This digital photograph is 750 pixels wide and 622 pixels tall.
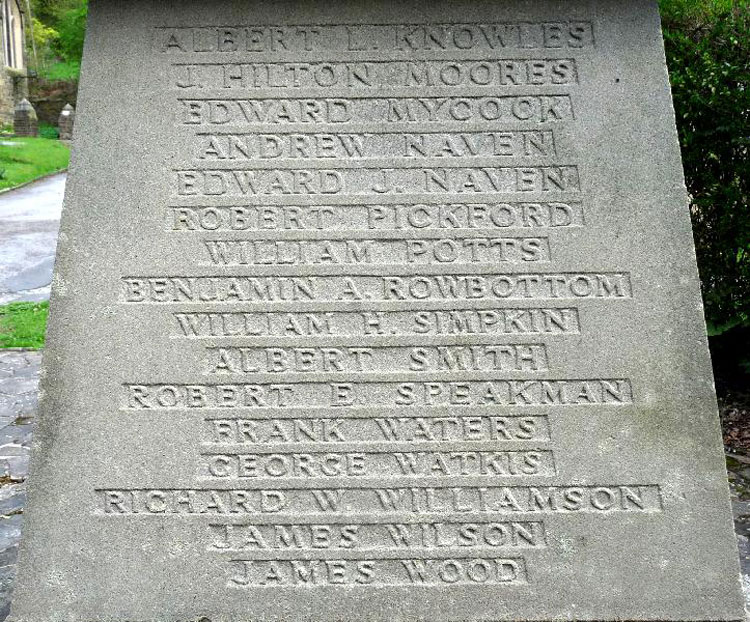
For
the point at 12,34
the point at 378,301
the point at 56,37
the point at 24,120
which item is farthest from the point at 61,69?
the point at 378,301

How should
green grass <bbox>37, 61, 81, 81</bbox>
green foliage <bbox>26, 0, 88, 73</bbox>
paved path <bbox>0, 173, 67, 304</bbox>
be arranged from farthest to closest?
green grass <bbox>37, 61, 81, 81</bbox>
green foliage <bbox>26, 0, 88, 73</bbox>
paved path <bbox>0, 173, 67, 304</bbox>

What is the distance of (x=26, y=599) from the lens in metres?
2.53

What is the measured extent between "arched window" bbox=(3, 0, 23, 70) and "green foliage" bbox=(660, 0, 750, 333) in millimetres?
40295

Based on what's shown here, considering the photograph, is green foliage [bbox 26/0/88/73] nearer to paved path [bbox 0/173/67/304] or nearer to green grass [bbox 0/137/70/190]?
green grass [bbox 0/137/70/190]

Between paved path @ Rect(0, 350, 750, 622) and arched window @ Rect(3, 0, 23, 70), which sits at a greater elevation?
arched window @ Rect(3, 0, 23, 70)

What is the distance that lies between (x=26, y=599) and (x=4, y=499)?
133 cm

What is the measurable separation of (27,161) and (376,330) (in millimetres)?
23026

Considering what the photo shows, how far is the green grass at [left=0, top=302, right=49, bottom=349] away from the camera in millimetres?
6957

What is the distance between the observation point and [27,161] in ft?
73.6

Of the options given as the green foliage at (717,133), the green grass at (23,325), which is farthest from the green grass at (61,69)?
the green foliage at (717,133)

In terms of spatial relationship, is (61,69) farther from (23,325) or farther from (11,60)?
(23,325)

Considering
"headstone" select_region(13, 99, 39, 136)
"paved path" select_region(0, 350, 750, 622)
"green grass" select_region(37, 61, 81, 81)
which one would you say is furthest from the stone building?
"paved path" select_region(0, 350, 750, 622)

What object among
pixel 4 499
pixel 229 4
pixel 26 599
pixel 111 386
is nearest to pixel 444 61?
pixel 229 4

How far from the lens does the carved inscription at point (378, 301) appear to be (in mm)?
2611
